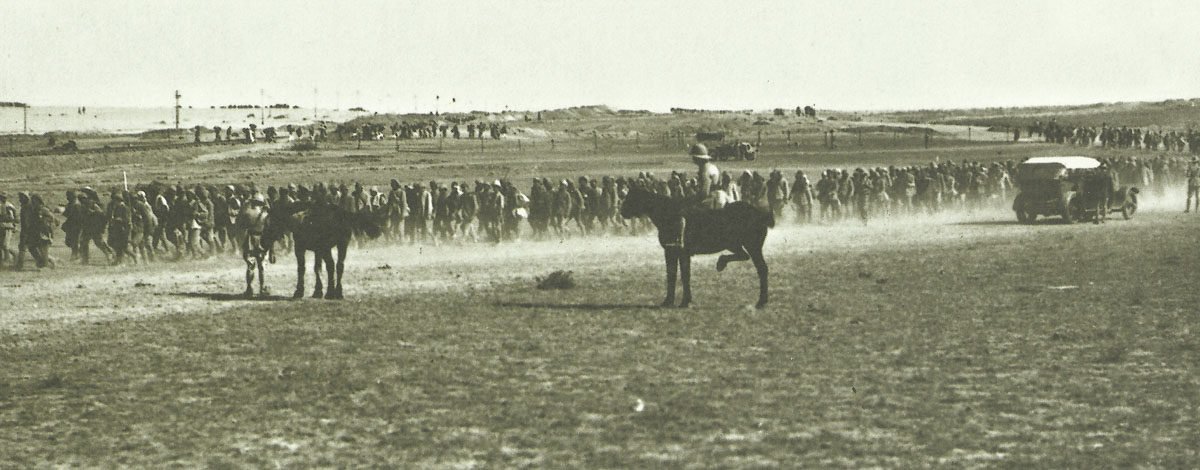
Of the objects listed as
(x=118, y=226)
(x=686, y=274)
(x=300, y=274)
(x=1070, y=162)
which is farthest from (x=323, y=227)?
(x=1070, y=162)

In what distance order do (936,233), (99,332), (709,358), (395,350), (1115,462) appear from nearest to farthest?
(1115,462), (709,358), (395,350), (99,332), (936,233)

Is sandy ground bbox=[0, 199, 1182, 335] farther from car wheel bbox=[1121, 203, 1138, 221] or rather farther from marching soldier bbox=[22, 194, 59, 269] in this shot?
car wheel bbox=[1121, 203, 1138, 221]

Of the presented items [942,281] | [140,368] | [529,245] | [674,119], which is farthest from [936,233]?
[674,119]

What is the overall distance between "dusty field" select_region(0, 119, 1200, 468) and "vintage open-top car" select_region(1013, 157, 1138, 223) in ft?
36.4

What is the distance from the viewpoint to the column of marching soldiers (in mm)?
29062

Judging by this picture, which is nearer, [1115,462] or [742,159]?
[1115,462]

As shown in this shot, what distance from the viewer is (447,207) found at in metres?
35.0

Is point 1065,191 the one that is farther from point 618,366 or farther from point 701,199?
point 618,366

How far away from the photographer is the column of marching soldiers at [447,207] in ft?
95.3

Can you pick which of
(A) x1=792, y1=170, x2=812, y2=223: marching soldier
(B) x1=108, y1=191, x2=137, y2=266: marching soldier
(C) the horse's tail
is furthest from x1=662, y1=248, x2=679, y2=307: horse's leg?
(A) x1=792, y1=170, x2=812, y2=223: marching soldier

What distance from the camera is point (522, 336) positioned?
643 inches

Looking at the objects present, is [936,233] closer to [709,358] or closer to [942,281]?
[942,281]

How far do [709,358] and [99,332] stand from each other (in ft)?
27.1

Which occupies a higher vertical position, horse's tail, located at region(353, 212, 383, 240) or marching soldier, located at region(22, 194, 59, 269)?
horse's tail, located at region(353, 212, 383, 240)
